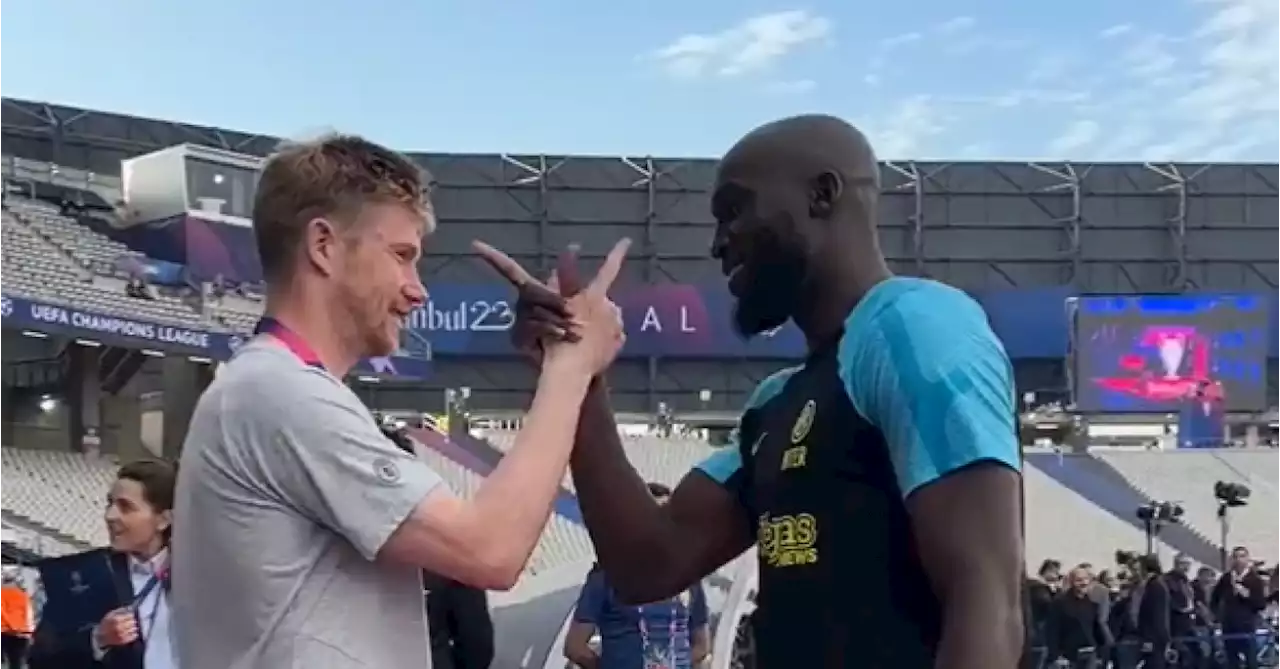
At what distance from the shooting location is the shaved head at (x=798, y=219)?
2.21 meters

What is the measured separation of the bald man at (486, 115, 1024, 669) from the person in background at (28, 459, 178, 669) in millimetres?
2495

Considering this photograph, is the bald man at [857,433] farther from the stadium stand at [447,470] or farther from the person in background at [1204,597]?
the stadium stand at [447,470]

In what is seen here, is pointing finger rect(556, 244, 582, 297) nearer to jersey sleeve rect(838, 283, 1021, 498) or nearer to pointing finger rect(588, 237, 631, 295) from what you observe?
pointing finger rect(588, 237, 631, 295)

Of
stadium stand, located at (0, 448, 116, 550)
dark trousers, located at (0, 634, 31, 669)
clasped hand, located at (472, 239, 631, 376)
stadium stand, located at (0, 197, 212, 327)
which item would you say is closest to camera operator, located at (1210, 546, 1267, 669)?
dark trousers, located at (0, 634, 31, 669)

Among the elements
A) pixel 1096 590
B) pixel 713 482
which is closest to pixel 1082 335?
pixel 1096 590

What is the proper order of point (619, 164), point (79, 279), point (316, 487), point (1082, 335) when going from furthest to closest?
point (619, 164), point (1082, 335), point (79, 279), point (316, 487)

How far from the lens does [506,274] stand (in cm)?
241

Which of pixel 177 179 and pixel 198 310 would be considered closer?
pixel 198 310

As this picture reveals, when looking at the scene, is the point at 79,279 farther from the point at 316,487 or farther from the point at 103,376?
the point at 316,487

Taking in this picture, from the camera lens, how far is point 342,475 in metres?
1.96

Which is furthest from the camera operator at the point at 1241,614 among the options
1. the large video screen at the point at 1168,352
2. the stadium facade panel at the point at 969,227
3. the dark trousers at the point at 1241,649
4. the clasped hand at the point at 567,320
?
the stadium facade panel at the point at 969,227

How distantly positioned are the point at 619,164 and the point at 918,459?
138ft

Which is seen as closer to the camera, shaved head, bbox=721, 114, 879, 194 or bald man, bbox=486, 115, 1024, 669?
bald man, bbox=486, 115, 1024, 669

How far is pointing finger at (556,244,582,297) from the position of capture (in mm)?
2301
